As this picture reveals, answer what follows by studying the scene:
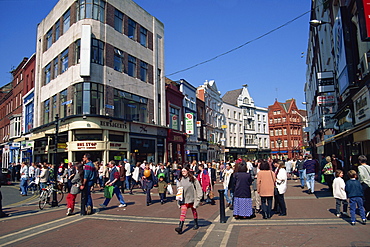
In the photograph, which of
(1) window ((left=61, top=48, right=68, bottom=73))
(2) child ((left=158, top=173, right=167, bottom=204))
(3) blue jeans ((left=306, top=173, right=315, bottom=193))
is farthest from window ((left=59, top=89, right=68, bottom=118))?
(3) blue jeans ((left=306, top=173, right=315, bottom=193))

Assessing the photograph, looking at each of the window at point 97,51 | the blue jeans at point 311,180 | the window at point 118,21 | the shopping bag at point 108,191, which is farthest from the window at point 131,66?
the blue jeans at point 311,180

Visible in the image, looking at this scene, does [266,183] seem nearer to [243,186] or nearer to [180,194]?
[243,186]

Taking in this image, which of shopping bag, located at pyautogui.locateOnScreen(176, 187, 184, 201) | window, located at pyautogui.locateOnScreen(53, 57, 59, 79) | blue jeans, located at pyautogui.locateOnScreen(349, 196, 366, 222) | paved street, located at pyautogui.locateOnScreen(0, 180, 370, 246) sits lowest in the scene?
paved street, located at pyautogui.locateOnScreen(0, 180, 370, 246)

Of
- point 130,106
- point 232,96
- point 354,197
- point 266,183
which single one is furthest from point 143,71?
point 232,96

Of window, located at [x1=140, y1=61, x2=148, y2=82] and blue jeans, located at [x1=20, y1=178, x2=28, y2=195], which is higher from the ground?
window, located at [x1=140, y1=61, x2=148, y2=82]

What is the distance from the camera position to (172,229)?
7.51 meters

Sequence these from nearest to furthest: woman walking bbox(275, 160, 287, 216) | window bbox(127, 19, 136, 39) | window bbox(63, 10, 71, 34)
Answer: woman walking bbox(275, 160, 287, 216) → window bbox(63, 10, 71, 34) → window bbox(127, 19, 136, 39)

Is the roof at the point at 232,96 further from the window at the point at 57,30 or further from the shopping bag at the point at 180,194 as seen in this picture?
the shopping bag at the point at 180,194

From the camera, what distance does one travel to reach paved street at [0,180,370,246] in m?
6.23

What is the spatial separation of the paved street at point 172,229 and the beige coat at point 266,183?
31.5 inches

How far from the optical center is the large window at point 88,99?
2134 cm

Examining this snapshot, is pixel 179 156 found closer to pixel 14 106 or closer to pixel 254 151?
pixel 14 106

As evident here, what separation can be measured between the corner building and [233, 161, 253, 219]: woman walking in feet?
48.3

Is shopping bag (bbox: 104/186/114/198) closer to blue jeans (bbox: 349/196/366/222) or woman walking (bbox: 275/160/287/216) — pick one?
woman walking (bbox: 275/160/287/216)
